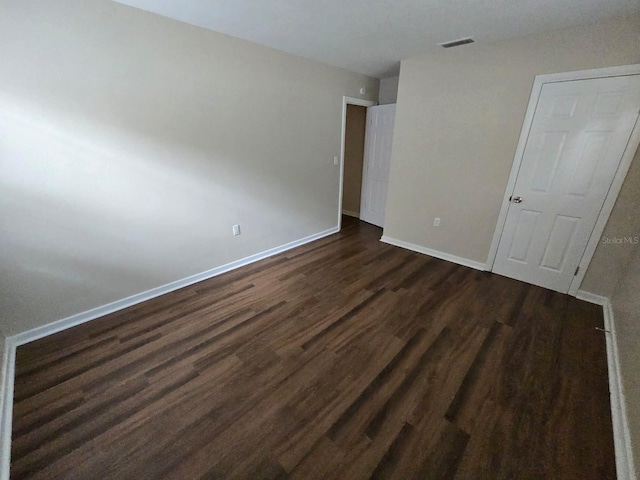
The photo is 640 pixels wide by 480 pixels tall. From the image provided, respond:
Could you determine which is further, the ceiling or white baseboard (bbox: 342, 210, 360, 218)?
white baseboard (bbox: 342, 210, 360, 218)

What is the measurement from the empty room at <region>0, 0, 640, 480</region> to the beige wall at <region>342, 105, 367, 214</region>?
1.15 meters

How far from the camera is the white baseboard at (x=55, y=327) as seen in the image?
52.9 inches

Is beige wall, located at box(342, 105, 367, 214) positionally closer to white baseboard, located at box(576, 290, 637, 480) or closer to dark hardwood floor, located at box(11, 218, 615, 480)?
dark hardwood floor, located at box(11, 218, 615, 480)

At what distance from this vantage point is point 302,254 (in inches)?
142

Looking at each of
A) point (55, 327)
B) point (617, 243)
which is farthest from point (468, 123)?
point (55, 327)

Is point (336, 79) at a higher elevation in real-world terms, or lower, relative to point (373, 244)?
higher

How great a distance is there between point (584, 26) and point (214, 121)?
3.34 meters

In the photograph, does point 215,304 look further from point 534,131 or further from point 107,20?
point 534,131

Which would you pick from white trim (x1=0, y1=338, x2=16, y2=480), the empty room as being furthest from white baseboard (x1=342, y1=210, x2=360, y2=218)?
white trim (x1=0, y1=338, x2=16, y2=480)

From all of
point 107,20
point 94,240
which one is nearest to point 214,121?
point 107,20

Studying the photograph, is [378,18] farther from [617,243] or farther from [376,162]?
[617,243]

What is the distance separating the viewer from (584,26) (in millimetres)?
2238

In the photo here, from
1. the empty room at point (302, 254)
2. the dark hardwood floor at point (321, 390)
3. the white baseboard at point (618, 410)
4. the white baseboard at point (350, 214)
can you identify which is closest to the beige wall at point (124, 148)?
the empty room at point (302, 254)

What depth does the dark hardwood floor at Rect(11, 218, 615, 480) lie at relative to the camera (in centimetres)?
129
